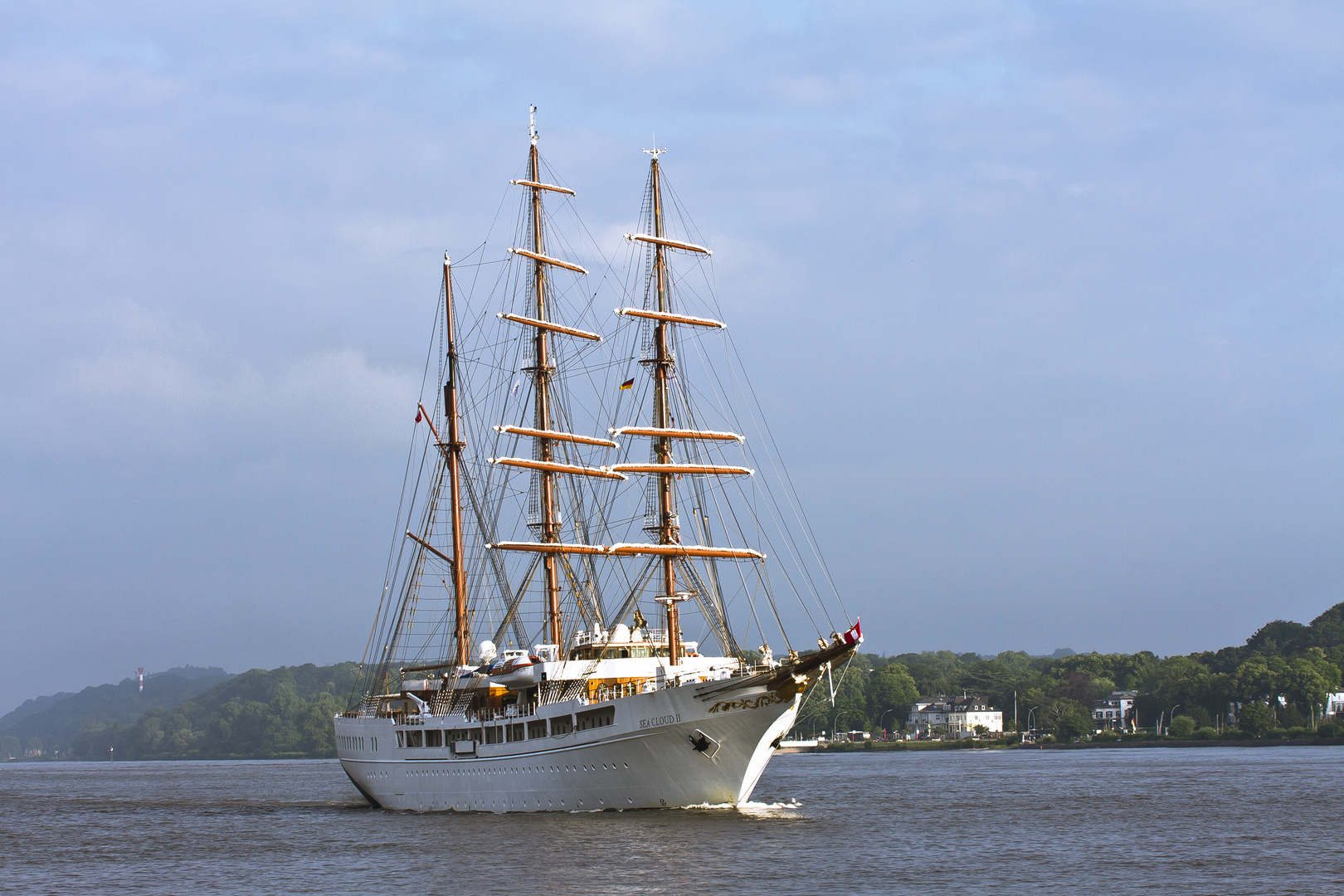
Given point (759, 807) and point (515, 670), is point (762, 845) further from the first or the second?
point (515, 670)

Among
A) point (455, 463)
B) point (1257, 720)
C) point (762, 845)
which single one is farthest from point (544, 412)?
point (1257, 720)

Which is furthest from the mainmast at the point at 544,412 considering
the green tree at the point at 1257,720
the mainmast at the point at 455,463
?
the green tree at the point at 1257,720

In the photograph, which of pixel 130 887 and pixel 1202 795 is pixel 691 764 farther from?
pixel 1202 795

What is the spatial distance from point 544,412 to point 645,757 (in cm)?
3302

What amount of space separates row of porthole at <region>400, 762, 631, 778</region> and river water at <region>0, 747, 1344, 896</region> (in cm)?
241

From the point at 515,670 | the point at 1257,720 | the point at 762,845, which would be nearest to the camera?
the point at 762,845

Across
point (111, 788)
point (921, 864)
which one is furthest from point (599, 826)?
point (111, 788)

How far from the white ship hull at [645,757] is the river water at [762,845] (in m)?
1.40

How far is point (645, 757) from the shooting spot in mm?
65062

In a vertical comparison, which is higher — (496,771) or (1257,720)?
(496,771)

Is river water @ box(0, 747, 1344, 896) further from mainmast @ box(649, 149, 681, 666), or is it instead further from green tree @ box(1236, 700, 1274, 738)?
green tree @ box(1236, 700, 1274, 738)

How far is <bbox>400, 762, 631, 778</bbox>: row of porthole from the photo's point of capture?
219 ft

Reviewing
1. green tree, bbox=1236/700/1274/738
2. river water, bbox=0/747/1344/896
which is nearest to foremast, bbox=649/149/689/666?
river water, bbox=0/747/1344/896

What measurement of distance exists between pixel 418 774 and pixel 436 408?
2660 cm
